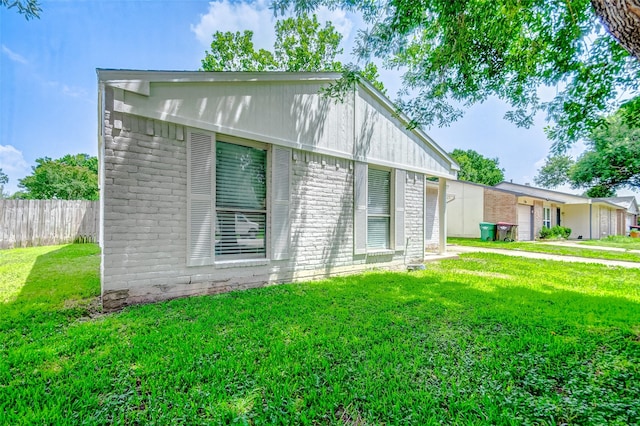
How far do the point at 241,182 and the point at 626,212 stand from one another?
137 ft

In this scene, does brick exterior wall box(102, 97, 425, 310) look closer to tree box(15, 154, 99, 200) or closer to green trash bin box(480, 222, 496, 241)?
green trash bin box(480, 222, 496, 241)

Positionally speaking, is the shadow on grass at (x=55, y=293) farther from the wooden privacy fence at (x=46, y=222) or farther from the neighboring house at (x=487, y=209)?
the neighboring house at (x=487, y=209)

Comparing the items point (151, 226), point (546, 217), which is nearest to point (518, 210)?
point (546, 217)

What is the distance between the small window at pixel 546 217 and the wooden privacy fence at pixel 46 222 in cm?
2675

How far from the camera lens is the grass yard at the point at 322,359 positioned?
196 cm

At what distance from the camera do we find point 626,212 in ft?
99.0

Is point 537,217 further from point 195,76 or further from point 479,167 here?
point 479,167

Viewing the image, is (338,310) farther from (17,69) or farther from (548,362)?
(17,69)

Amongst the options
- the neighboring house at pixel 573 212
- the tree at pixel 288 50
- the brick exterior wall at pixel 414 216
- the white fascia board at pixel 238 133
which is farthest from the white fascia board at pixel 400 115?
the neighboring house at pixel 573 212

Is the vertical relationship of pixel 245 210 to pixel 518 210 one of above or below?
below

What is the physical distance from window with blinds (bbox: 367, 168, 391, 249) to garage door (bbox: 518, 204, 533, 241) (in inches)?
566

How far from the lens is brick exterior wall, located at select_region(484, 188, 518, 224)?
1712 centimetres

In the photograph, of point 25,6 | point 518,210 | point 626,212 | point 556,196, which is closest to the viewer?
point 25,6

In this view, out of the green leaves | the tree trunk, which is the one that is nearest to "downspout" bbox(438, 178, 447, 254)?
the tree trunk
